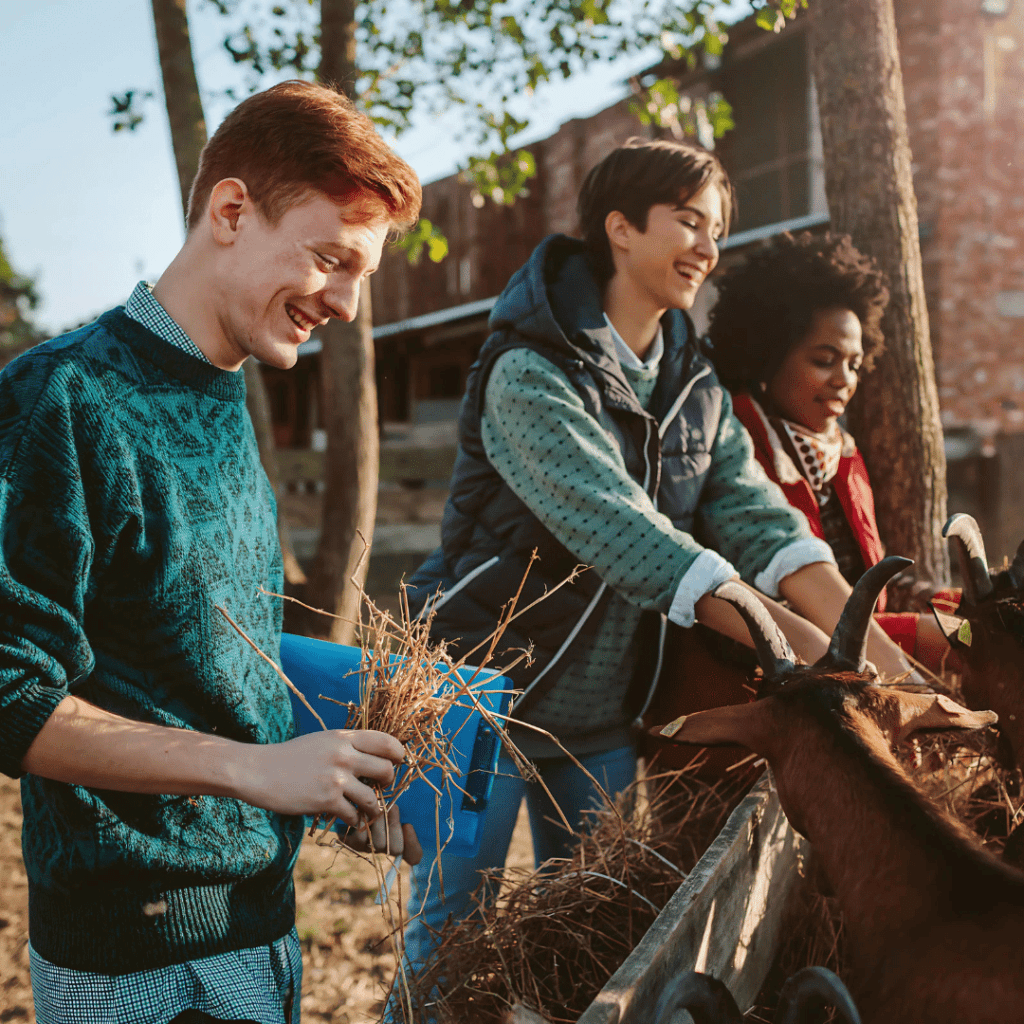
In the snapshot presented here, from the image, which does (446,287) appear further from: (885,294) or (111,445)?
(111,445)

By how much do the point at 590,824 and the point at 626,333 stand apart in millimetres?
1371

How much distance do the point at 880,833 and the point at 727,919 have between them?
52cm

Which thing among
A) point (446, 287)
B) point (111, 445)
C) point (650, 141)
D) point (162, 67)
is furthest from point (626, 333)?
point (446, 287)

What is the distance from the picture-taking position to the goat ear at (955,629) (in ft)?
7.41

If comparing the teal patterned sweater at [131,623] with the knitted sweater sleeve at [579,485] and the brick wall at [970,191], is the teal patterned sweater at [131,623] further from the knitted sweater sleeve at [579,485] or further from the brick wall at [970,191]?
the brick wall at [970,191]

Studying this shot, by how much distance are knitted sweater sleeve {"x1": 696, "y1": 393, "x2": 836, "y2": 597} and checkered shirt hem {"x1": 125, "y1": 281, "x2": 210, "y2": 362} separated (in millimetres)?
1599

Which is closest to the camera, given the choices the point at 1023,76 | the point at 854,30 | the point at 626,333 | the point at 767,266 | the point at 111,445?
the point at 111,445

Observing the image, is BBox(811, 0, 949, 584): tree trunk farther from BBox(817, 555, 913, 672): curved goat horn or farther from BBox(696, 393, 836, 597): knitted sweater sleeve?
BBox(817, 555, 913, 672): curved goat horn

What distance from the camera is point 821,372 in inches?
116

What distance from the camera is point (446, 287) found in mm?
20516

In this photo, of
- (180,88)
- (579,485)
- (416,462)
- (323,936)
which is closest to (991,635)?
(579,485)

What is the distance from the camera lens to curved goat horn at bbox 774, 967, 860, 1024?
1.33 metres

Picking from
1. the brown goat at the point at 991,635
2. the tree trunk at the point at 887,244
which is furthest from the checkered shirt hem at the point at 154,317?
the tree trunk at the point at 887,244

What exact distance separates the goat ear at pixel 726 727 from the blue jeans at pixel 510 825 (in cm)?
56
